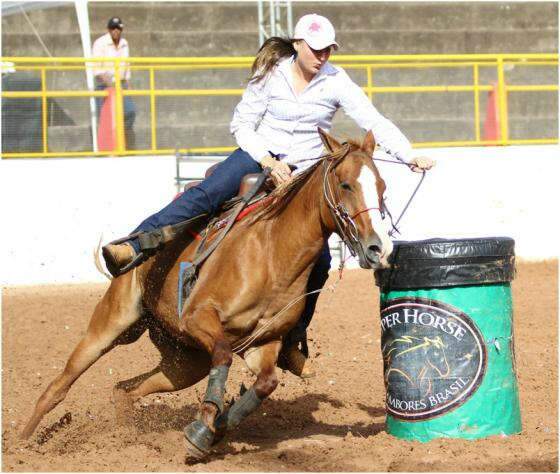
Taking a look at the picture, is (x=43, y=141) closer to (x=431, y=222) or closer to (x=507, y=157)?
(x=431, y=222)

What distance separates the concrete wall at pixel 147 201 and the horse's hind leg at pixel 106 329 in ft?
20.6

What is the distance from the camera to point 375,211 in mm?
5137

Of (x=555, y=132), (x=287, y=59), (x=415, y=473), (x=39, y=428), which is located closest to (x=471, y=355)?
(x=415, y=473)

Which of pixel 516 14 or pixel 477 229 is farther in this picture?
pixel 516 14

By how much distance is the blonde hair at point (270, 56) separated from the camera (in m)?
6.16

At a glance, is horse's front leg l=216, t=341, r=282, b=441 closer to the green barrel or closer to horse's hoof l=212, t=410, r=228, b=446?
horse's hoof l=212, t=410, r=228, b=446

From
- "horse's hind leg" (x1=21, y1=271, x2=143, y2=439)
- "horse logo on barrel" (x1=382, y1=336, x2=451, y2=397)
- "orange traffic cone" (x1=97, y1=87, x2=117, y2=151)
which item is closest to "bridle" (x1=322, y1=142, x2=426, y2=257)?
"horse logo on barrel" (x1=382, y1=336, x2=451, y2=397)

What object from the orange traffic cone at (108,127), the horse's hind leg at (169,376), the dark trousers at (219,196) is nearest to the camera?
the dark trousers at (219,196)

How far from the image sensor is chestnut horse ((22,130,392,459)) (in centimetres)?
525

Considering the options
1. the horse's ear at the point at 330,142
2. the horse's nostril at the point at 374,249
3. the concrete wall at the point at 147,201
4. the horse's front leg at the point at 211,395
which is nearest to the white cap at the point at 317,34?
the horse's ear at the point at 330,142

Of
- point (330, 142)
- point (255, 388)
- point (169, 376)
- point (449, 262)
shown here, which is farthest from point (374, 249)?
point (169, 376)

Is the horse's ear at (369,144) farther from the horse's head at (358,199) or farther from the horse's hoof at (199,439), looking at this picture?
the horse's hoof at (199,439)

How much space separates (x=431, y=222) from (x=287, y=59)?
314 inches

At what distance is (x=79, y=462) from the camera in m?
5.50
